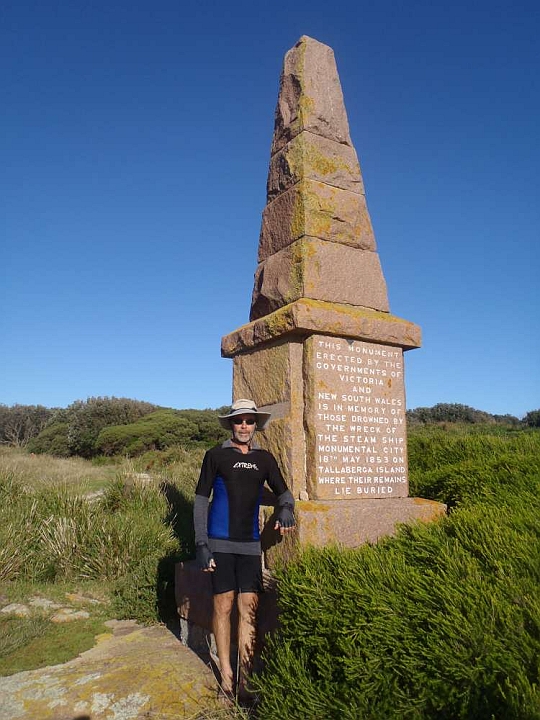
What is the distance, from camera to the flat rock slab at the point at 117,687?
3453 mm

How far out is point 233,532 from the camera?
367 cm

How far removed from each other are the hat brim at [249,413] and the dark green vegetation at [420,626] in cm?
107

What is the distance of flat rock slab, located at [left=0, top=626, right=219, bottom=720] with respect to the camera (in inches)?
136

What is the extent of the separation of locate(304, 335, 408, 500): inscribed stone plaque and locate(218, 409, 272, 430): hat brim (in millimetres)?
343

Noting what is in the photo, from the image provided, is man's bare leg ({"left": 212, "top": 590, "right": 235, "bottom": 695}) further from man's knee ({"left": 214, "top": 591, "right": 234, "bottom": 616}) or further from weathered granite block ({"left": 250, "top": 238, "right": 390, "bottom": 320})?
weathered granite block ({"left": 250, "top": 238, "right": 390, "bottom": 320})

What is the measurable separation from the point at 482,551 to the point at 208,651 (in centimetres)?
267

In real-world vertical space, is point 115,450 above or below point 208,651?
above

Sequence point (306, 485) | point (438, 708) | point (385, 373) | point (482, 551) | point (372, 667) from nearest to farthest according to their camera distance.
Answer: point (438, 708) < point (372, 667) < point (482, 551) < point (306, 485) < point (385, 373)

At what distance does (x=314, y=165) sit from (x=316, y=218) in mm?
545

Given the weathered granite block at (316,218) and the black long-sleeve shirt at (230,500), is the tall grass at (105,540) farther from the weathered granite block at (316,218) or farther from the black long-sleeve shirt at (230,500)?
the weathered granite block at (316,218)

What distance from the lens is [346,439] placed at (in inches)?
174

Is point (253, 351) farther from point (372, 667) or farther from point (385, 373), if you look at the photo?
point (372, 667)

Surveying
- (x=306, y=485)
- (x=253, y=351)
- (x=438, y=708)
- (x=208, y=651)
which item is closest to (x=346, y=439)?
(x=306, y=485)

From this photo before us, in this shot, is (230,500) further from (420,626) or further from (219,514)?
(420,626)
